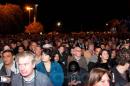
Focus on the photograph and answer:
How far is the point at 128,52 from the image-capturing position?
35.9ft

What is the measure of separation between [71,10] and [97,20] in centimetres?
888

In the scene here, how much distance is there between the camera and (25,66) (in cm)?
683

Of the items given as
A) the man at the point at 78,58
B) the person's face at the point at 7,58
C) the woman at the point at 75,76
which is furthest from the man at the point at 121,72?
the man at the point at 78,58

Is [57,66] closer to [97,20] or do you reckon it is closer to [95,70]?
[95,70]

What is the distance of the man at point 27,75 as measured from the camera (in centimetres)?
684

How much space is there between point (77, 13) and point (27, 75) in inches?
5401

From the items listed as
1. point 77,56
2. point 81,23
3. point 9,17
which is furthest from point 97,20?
point 77,56

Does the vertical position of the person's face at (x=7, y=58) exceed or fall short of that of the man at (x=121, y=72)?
it exceeds it

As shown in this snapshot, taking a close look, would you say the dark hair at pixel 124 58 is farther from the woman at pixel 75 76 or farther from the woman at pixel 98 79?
the woman at pixel 98 79

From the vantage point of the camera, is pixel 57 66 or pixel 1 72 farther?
pixel 57 66

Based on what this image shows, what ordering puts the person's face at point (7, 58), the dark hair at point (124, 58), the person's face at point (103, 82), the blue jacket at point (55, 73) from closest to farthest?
the person's face at point (103, 82) < the dark hair at point (124, 58) < the person's face at point (7, 58) < the blue jacket at point (55, 73)

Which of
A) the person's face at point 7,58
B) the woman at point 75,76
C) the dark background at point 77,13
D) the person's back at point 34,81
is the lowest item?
the woman at point 75,76

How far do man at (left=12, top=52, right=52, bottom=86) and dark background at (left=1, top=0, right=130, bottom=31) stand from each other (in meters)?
118

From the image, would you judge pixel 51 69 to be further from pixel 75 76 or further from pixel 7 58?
pixel 7 58
